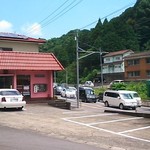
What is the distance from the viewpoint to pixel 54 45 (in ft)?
307

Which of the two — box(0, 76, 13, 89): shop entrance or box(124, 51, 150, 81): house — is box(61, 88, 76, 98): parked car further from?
box(124, 51, 150, 81): house

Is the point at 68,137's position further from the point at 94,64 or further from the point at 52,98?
the point at 94,64

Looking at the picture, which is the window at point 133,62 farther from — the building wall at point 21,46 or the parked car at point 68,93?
the building wall at point 21,46

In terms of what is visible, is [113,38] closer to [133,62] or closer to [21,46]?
[133,62]

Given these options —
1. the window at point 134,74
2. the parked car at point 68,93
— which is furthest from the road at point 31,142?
the window at point 134,74

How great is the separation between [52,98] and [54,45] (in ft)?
196

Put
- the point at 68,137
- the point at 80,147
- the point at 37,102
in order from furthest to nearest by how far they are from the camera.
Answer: the point at 37,102
the point at 68,137
the point at 80,147

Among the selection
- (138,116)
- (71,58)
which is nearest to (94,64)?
(71,58)

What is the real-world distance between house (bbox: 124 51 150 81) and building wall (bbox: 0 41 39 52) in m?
56.3

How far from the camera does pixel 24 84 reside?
111ft

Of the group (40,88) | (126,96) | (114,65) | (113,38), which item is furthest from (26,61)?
(113,38)

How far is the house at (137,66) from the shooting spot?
90.7 meters

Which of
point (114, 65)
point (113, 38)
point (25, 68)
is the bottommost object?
point (25, 68)

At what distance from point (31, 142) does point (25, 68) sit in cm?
2060
